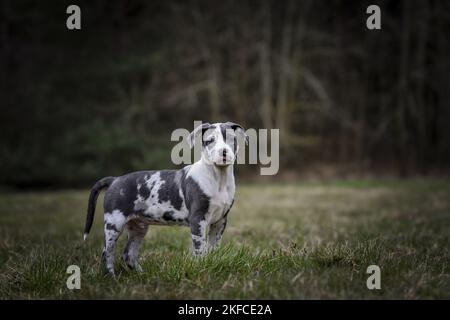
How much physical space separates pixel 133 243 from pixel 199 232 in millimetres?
940

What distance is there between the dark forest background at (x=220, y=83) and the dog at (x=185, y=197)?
14.7m

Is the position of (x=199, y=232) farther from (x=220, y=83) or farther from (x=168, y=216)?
(x=220, y=83)

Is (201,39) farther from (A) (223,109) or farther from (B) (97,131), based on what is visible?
(B) (97,131)

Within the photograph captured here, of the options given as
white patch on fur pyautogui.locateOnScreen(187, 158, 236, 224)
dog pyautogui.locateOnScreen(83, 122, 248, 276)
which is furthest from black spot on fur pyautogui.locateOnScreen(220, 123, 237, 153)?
white patch on fur pyautogui.locateOnScreen(187, 158, 236, 224)

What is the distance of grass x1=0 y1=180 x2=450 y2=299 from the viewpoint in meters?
4.42

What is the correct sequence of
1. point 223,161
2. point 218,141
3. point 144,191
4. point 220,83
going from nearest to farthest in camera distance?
point 223,161 < point 218,141 < point 144,191 < point 220,83

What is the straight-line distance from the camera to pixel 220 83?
2341 cm

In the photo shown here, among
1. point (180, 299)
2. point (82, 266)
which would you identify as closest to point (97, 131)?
point (82, 266)

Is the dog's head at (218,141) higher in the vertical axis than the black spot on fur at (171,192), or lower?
higher

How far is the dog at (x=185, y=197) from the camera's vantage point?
5.13 metres

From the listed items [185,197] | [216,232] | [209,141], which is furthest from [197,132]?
[216,232]

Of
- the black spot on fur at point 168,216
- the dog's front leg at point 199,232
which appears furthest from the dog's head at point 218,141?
the black spot on fur at point 168,216

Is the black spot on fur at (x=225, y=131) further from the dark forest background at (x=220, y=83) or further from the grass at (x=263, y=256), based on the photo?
the dark forest background at (x=220, y=83)

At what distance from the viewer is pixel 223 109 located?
2392 centimetres
